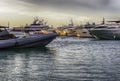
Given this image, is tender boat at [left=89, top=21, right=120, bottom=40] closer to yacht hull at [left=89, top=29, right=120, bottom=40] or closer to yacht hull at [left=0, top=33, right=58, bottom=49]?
yacht hull at [left=89, top=29, right=120, bottom=40]

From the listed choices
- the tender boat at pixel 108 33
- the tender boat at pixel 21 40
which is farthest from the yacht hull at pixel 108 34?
the tender boat at pixel 21 40

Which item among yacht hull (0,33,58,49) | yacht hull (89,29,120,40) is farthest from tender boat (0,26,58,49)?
yacht hull (89,29,120,40)

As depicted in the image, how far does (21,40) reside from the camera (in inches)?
1790

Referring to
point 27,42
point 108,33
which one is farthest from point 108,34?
point 27,42

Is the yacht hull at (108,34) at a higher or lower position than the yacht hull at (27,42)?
lower

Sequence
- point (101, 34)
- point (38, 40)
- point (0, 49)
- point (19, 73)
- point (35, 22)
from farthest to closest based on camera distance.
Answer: point (35, 22) < point (101, 34) < point (38, 40) < point (0, 49) < point (19, 73)

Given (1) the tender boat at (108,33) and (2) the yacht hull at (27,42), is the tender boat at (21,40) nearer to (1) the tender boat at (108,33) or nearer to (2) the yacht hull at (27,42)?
(2) the yacht hull at (27,42)

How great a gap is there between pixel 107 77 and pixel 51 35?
96.7 ft

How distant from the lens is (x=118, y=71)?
22.9 metres

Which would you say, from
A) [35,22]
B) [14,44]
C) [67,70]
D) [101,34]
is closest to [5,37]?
[14,44]

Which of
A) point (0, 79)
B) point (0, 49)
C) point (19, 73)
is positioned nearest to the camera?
point (0, 79)

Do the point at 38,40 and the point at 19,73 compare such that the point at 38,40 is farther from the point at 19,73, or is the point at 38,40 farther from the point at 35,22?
the point at 35,22

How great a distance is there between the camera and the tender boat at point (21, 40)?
43594 millimetres

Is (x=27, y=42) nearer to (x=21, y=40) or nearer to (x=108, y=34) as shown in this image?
(x=21, y=40)
